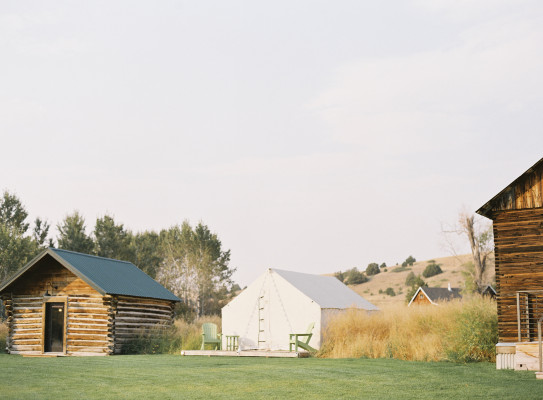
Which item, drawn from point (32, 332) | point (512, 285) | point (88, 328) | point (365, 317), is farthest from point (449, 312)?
point (32, 332)

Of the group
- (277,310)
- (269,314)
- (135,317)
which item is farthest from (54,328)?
(277,310)

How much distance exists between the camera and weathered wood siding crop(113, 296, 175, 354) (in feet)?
84.2

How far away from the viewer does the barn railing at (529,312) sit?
16.8 m

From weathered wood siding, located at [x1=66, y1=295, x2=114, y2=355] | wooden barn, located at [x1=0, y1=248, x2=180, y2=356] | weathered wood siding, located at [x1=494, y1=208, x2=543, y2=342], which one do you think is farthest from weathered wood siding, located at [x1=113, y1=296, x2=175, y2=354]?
weathered wood siding, located at [x1=494, y1=208, x2=543, y2=342]

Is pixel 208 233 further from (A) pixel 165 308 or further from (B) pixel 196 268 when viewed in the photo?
(A) pixel 165 308

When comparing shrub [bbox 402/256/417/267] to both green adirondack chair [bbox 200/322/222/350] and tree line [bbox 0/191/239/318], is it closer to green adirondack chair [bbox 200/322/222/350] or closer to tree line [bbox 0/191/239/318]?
tree line [bbox 0/191/239/318]

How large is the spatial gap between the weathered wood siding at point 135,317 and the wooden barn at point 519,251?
561 inches

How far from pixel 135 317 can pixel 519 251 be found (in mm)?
15383

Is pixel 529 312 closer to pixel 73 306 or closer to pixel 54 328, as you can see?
pixel 73 306

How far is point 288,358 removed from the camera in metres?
21.1

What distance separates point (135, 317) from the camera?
26906 mm

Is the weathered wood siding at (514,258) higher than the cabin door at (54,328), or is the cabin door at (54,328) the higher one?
the weathered wood siding at (514,258)

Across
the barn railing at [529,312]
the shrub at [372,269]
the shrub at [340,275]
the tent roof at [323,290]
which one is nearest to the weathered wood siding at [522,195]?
the barn railing at [529,312]

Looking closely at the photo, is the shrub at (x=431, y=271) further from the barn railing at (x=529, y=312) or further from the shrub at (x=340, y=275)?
the barn railing at (x=529, y=312)
